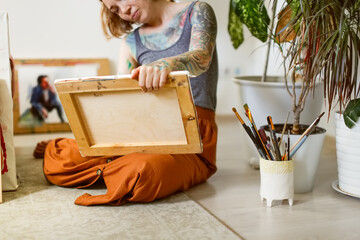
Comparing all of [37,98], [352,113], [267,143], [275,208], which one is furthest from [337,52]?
[37,98]

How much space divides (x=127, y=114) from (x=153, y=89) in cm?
17

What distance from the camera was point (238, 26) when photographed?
2.11 metres

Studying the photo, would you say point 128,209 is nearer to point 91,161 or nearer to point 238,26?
point 91,161

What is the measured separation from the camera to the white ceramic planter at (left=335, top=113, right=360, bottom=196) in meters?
1.43

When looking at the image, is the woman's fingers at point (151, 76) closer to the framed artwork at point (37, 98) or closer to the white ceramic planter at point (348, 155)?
the white ceramic planter at point (348, 155)

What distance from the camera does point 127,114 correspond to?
1331mm

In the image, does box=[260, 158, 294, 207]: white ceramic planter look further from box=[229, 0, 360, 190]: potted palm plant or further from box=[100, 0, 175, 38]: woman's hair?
box=[100, 0, 175, 38]: woman's hair

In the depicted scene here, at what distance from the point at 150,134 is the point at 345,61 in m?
0.65

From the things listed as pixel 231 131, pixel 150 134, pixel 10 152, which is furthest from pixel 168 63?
pixel 231 131

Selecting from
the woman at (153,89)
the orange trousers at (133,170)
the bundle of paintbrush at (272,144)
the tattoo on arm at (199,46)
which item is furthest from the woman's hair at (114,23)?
the bundle of paintbrush at (272,144)

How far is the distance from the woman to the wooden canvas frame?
6 centimetres

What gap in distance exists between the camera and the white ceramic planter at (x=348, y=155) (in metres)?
1.43

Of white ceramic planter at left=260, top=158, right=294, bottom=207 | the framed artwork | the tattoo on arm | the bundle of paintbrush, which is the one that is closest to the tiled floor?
white ceramic planter at left=260, top=158, right=294, bottom=207

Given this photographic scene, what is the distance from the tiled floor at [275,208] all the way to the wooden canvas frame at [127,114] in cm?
24
